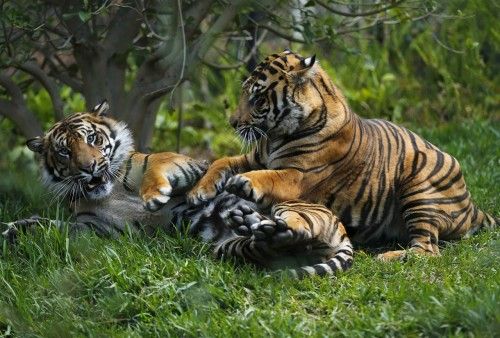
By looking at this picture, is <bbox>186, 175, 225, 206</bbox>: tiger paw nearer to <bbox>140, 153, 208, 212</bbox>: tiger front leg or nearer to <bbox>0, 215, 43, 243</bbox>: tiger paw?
<bbox>140, 153, 208, 212</bbox>: tiger front leg

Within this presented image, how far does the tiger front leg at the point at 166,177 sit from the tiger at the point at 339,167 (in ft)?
0.42

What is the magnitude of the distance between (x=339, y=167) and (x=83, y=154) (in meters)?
1.68

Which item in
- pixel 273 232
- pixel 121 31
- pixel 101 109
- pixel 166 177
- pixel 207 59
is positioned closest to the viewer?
pixel 273 232

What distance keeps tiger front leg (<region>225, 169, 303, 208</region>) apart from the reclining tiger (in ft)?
0.29

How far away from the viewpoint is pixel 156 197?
19.9ft

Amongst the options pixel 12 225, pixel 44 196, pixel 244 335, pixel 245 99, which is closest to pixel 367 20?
pixel 245 99

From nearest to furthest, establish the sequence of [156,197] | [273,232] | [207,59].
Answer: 1. [273,232]
2. [156,197]
3. [207,59]

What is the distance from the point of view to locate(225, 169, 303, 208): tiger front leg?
5859 millimetres

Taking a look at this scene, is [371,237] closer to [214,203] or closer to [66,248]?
[214,203]

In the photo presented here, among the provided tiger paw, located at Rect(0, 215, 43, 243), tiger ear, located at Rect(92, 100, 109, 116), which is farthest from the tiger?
tiger paw, located at Rect(0, 215, 43, 243)

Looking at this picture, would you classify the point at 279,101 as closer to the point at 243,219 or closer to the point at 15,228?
the point at 243,219

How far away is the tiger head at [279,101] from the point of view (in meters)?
6.22

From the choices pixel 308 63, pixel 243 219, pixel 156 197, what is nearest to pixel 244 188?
pixel 243 219

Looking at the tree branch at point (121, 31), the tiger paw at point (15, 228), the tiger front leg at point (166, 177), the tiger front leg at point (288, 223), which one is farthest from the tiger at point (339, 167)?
the tree branch at point (121, 31)
